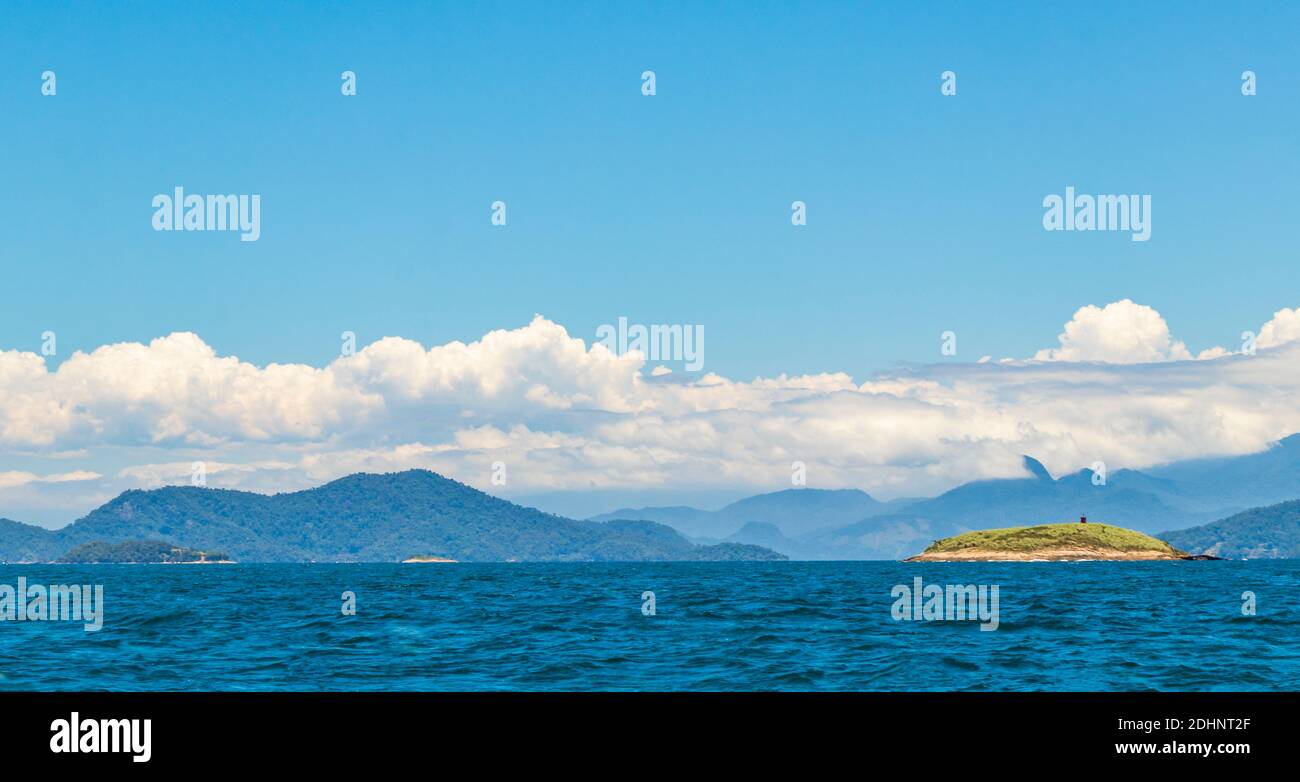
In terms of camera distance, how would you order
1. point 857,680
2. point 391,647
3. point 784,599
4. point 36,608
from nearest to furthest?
point 857,680 < point 391,647 < point 36,608 < point 784,599

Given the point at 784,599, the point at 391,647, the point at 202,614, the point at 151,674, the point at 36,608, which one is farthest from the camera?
the point at 784,599

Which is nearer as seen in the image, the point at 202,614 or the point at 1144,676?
the point at 1144,676

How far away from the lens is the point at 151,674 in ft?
148
